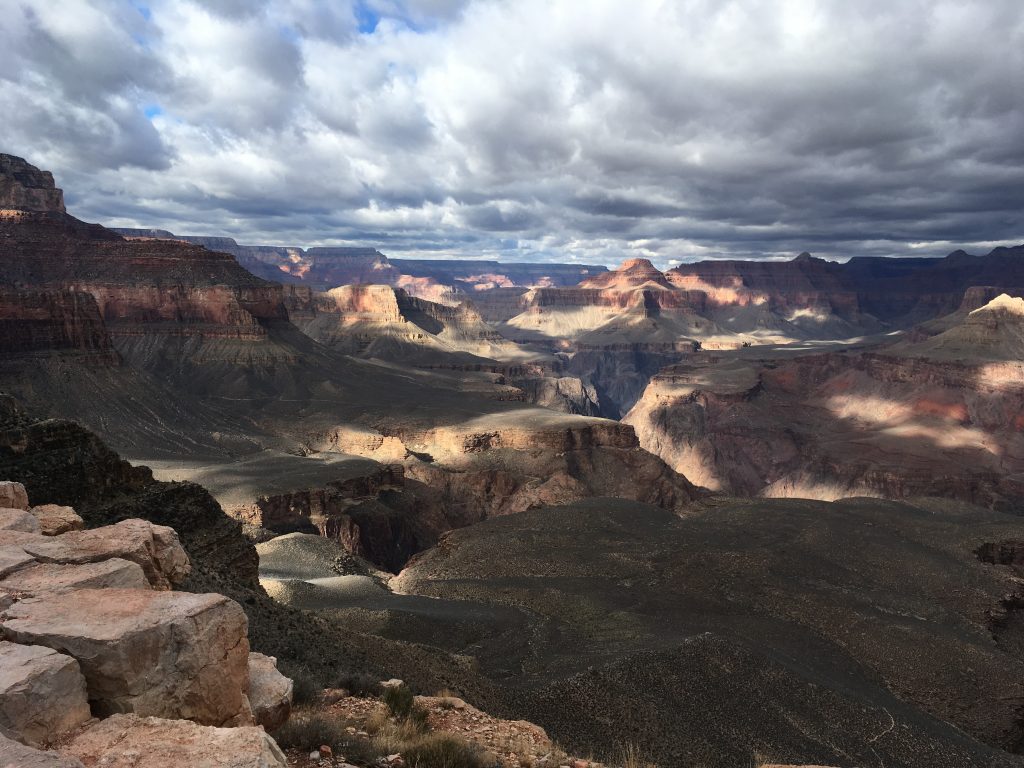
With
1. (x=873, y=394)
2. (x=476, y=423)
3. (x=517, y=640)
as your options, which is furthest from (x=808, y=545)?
(x=873, y=394)

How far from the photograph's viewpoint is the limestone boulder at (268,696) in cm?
895

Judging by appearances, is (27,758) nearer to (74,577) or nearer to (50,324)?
(74,577)

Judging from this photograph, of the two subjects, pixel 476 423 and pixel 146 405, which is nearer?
pixel 146 405

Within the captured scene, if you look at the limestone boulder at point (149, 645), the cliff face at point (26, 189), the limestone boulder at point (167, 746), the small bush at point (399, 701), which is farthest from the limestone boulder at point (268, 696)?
the cliff face at point (26, 189)

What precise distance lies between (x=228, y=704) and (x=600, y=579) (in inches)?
1061

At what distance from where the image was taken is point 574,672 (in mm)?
20641

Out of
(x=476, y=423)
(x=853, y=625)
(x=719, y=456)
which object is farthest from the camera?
(x=719, y=456)

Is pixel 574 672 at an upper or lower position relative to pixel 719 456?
upper

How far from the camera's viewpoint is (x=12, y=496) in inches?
507

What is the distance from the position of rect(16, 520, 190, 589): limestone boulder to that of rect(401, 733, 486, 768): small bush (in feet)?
16.2

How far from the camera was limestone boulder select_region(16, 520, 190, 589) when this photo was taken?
10016mm

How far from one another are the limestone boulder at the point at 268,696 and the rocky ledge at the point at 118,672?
14 millimetres

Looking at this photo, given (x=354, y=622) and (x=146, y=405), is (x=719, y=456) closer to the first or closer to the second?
(x=146, y=405)

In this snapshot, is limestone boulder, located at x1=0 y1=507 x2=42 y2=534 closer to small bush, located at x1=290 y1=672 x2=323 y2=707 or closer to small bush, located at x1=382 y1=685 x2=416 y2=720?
small bush, located at x1=290 y1=672 x2=323 y2=707
